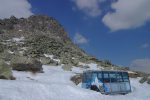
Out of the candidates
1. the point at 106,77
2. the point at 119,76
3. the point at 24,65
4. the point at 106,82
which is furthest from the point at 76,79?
the point at 106,82

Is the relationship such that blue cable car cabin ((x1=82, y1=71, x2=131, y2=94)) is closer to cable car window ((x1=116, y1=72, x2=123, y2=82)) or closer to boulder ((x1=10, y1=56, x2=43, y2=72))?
cable car window ((x1=116, y1=72, x2=123, y2=82))

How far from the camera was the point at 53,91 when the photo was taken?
27.2 metres

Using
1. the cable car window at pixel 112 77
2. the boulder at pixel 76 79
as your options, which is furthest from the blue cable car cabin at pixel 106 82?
the boulder at pixel 76 79

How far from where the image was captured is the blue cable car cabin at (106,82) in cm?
3509

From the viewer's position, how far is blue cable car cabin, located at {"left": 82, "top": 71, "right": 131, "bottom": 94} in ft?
115

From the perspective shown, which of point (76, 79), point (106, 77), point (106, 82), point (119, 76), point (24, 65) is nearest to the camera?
point (106, 82)

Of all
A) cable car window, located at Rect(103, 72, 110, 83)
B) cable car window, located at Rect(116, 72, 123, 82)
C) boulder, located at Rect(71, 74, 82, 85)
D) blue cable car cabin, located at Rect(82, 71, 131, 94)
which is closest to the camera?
blue cable car cabin, located at Rect(82, 71, 131, 94)

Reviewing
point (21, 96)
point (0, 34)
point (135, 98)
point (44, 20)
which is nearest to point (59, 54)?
point (0, 34)

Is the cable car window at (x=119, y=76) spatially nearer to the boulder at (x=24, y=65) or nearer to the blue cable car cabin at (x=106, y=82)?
the blue cable car cabin at (x=106, y=82)

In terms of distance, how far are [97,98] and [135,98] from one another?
16.6ft

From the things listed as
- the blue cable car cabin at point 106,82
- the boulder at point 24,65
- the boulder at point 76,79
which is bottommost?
the blue cable car cabin at point 106,82

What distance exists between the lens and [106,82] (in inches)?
1404

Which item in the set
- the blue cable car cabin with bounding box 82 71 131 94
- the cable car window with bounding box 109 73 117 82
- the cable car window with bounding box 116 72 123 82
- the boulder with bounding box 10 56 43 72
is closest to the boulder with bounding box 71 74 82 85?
the boulder with bounding box 10 56 43 72

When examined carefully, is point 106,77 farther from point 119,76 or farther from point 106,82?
point 119,76
